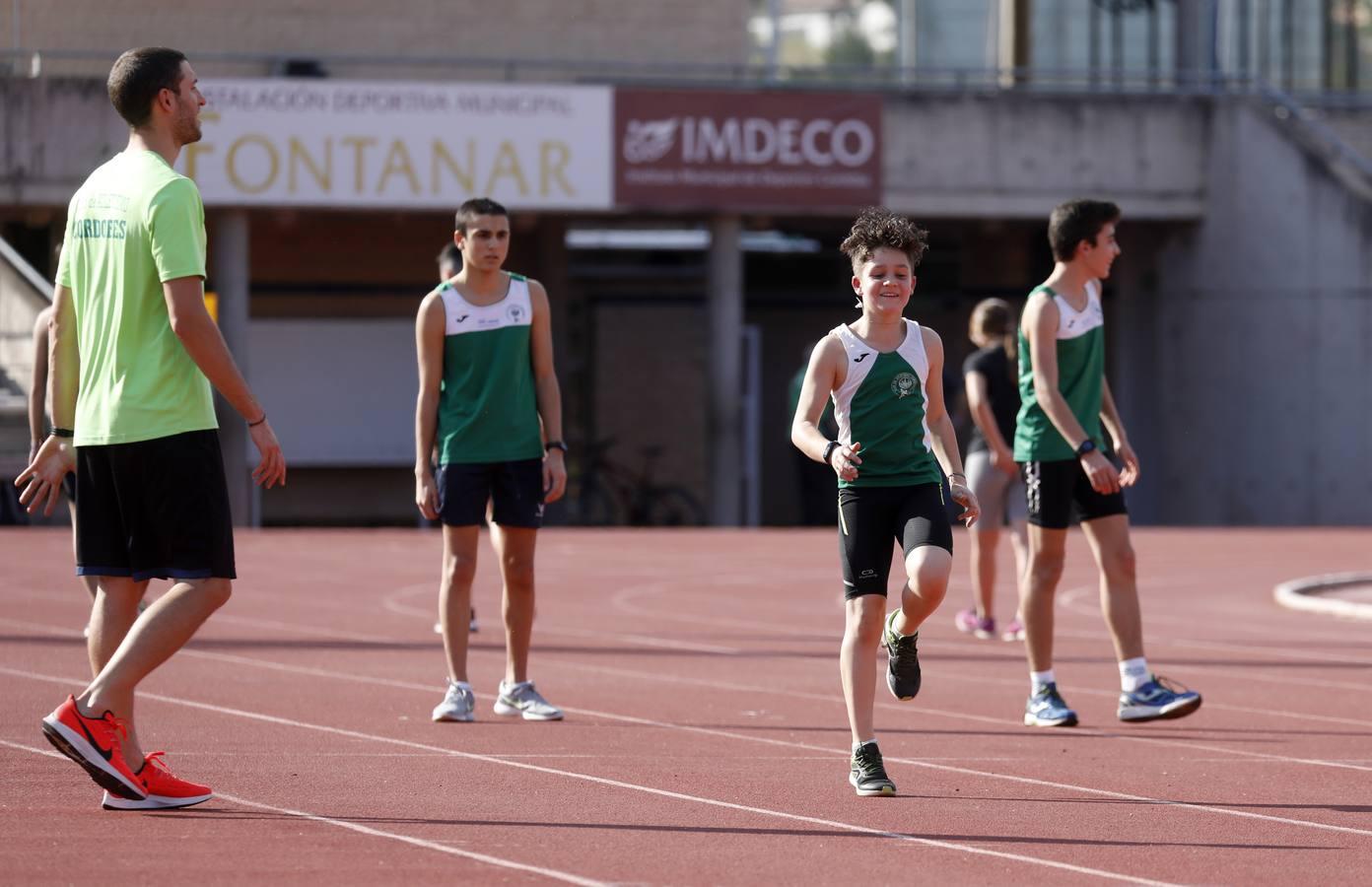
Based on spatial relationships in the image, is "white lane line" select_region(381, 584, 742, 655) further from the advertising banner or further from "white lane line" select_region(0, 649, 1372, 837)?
the advertising banner

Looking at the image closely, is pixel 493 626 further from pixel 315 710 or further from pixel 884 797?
pixel 884 797

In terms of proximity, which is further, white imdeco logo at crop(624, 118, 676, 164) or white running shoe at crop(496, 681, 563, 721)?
white imdeco logo at crop(624, 118, 676, 164)

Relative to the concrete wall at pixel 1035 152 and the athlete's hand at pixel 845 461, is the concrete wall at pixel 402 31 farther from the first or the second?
the athlete's hand at pixel 845 461

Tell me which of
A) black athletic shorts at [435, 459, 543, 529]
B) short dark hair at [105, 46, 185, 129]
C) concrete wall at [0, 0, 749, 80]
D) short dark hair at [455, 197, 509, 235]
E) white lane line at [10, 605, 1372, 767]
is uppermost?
concrete wall at [0, 0, 749, 80]

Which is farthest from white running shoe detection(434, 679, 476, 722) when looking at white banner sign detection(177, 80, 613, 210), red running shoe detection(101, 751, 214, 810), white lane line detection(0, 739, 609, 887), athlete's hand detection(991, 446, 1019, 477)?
white banner sign detection(177, 80, 613, 210)

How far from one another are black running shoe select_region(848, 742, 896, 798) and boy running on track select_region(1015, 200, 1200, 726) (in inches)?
82.0

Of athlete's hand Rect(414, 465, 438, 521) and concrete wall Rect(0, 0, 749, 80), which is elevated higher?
concrete wall Rect(0, 0, 749, 80)

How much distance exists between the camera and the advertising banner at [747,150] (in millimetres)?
26391

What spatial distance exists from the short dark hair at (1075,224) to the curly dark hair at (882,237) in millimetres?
1839

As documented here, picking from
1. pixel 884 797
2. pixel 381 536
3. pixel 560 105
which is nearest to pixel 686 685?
pixel 884 797

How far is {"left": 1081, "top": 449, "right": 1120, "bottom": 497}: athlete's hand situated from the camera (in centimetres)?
877

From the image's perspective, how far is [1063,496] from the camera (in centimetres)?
915

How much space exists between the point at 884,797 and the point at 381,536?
16241 millimetres

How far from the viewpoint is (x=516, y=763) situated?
25.6 ft
